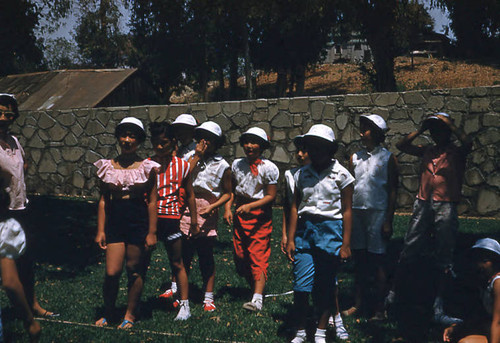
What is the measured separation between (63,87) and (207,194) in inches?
473

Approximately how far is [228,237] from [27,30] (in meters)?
4.81

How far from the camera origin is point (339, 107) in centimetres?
1056

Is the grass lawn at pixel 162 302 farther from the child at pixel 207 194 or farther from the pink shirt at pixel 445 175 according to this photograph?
the pink shirt at pixel 445 175

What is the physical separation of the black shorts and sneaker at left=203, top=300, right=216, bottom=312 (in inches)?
41.1

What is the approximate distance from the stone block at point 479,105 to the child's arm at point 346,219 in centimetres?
641

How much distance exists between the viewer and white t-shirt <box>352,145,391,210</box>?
4707 millimetres

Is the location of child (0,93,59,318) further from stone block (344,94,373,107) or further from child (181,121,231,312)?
stone block (344,94,373,107)

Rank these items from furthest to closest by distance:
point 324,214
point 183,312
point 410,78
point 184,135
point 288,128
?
point 410,78, point 288,128, point 184,135, point 183,312, point 324,214

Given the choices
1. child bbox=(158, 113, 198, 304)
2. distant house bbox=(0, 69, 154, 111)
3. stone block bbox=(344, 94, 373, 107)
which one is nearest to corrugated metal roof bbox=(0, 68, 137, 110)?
distant house bbox=(0, 69, 154, 111)

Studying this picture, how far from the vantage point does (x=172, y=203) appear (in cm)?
471

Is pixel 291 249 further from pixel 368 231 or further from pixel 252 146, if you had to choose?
pixel 252 146

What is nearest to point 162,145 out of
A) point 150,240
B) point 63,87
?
point 150,240

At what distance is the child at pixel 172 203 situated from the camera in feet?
15.3

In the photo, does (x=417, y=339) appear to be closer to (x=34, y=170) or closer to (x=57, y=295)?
(x=57, y=295)
